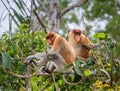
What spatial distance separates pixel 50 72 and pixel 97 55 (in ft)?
1.80

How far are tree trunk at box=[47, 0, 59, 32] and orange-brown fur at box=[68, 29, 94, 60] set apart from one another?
0.68 meters

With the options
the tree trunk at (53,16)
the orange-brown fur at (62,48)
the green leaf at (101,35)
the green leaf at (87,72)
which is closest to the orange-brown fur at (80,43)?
the tree trunk at (53,16)

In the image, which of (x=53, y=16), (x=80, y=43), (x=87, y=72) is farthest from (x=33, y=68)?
(x=53, y=16)

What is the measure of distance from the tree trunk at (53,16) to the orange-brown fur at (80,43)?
681 mm

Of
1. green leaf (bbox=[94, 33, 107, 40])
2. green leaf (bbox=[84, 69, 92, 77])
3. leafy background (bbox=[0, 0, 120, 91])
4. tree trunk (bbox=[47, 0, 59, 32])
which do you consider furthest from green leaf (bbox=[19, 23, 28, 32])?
tree trunk (bbox=[47, 0, 59, 32])

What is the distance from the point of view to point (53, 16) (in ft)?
25.7

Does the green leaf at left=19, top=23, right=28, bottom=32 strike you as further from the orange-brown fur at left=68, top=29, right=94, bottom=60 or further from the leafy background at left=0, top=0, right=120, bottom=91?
the orange-brown fur at left=68, top=29, right=94, bottom=60

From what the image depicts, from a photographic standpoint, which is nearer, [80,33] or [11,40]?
[11,40]

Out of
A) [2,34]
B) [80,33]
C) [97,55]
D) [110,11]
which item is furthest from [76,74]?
[110,11]

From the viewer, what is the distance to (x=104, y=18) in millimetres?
18359

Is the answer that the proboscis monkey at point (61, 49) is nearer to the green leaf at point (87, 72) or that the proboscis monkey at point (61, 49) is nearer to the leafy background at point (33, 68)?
the leafy background at point (33, 68)

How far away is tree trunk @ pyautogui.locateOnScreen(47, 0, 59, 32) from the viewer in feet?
25.3

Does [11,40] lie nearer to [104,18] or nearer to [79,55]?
[79,55]

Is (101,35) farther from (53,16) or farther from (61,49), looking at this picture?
(53,16)
